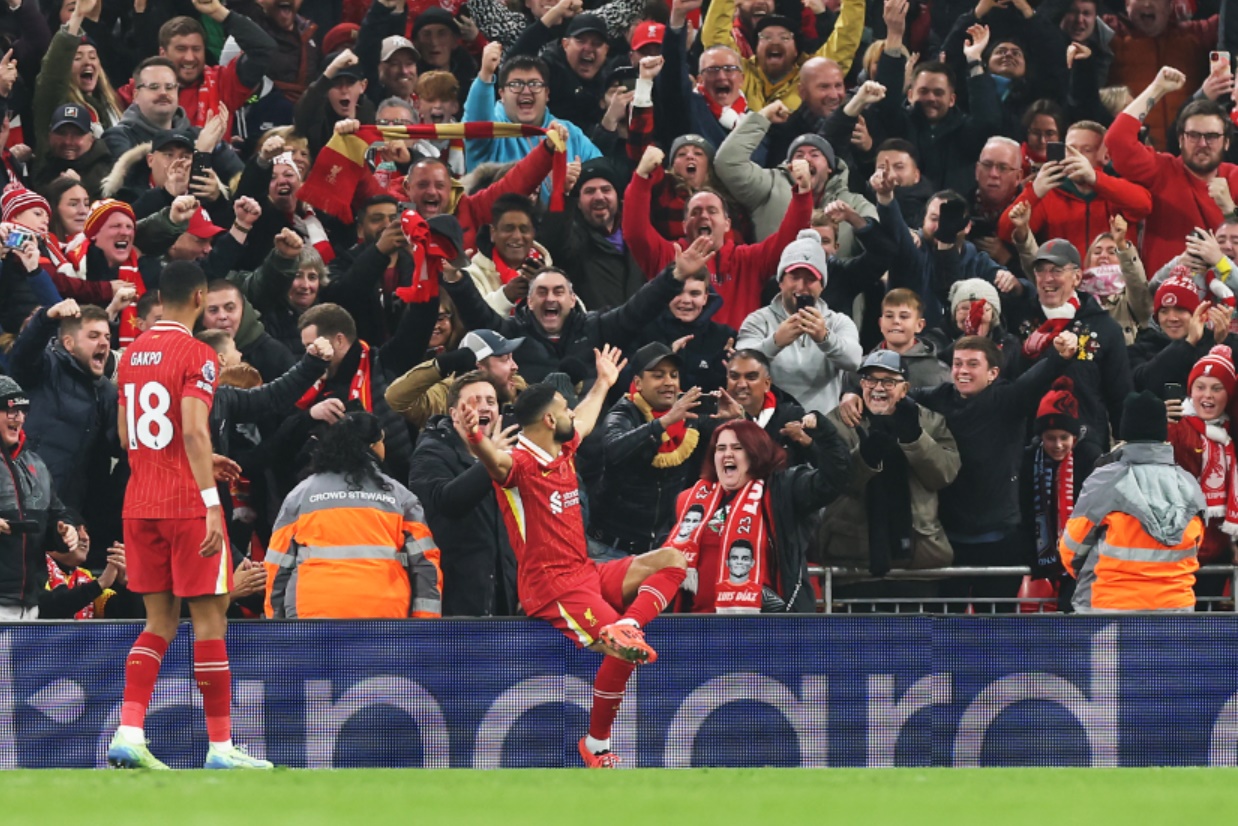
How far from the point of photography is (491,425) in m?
10.7

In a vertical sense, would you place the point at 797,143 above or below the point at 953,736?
above

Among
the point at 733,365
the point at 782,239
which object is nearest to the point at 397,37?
the point at 782,239

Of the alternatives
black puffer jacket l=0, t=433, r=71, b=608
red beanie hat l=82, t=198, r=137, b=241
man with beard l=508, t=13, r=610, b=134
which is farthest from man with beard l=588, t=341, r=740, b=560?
man with beard l=508, t=13, r=610, b=134

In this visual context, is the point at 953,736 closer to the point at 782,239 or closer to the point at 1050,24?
the point at 782,239

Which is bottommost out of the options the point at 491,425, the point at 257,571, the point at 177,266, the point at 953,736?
the point at 953,736

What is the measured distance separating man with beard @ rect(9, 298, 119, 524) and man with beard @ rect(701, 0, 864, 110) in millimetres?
5757

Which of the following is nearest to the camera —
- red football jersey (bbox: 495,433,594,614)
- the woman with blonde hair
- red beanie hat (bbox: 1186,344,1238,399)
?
red football jersey (bbox: 495,433,594,614)

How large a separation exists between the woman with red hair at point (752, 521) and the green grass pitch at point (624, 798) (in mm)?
1833

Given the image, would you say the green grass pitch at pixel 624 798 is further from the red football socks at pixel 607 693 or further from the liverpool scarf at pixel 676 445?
the liverpool scarf at pixel 676 445

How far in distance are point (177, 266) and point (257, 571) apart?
90.6 inches

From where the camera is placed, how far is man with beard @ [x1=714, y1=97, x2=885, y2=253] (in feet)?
45.3

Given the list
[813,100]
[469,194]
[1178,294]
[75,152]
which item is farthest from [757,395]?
[75,152]

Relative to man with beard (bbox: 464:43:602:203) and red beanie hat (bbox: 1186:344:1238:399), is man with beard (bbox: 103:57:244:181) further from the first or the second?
red beanie hat (bbox: 1186:344:1238:399)

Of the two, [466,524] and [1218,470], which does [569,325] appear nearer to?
[466,524]
